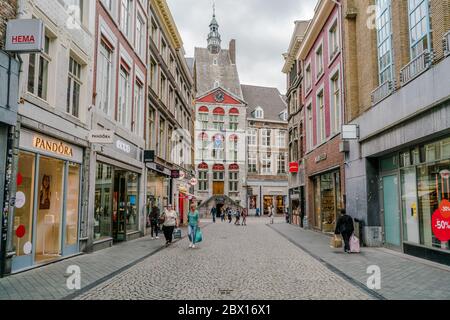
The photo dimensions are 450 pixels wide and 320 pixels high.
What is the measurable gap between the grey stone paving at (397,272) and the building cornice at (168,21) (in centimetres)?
1704

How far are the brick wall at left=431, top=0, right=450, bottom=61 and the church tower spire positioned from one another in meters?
58.3

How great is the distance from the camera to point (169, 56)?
28.1 metres

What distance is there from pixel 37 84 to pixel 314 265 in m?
8.72

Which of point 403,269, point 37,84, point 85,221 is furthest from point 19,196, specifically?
point 403,269

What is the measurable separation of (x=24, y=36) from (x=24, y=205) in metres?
3.85

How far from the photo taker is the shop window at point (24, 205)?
8867 mm

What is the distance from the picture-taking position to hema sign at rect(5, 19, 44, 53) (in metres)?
8.23

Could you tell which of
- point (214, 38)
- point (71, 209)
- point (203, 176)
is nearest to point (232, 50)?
A: point (214, 38)

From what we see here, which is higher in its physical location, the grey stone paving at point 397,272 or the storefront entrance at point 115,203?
the storefront entrance at point 115,203

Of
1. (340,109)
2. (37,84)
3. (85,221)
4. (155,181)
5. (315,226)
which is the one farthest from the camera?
(315,226)

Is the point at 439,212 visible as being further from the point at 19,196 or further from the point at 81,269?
the point at 19,196

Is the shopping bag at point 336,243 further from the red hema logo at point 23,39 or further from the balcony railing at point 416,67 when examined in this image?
the red hema logo at point 23,39

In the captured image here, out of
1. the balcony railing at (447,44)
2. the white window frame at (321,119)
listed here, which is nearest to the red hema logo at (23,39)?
the balcony railing at (447,44)

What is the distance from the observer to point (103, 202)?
1439 cm
